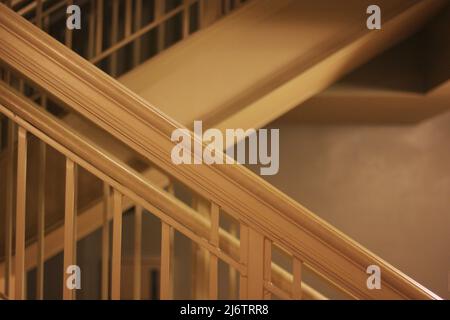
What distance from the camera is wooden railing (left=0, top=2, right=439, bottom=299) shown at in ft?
3.82

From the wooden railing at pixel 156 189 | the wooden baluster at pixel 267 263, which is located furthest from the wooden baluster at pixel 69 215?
the wooden baluster at pixel 267 263

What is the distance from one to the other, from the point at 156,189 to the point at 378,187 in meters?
3.48

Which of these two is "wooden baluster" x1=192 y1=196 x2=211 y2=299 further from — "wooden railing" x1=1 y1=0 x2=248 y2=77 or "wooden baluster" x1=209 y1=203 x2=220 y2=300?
"wooden railing" x1=1 y1=0 x2=248 y2=77

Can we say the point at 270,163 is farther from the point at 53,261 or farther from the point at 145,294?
the point at 53,261

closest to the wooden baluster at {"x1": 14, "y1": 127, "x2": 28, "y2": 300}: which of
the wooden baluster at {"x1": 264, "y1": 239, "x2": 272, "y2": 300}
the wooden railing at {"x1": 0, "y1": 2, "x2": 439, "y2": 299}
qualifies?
the wooden railing at {"x1": 0, "y1": 2, "x2": 439, "y2": 299}

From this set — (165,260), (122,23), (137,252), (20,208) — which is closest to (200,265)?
(137,252)

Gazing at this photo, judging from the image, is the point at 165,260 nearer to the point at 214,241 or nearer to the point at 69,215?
the point at 214,241

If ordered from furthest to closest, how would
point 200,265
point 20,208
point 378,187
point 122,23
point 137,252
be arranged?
point 378,187 < point 122,23 < point 200,265 < point 137,252 < point 20,208

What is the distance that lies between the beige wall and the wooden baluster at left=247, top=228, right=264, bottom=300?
3143 mm

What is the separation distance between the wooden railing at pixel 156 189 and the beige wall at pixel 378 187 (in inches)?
123

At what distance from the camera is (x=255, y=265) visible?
1.21 m

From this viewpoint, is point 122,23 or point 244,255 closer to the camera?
point 244,255

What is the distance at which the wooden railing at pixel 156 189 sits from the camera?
3.82 feet

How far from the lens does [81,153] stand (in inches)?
46.9
